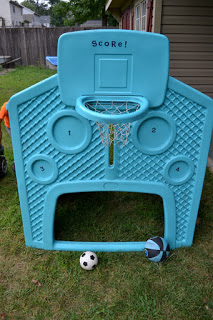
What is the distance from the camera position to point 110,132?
7.11 ft

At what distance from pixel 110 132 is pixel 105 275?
1164 mm

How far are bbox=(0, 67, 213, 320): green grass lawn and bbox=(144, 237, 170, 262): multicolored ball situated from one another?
0.07 metres

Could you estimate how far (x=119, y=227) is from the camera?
288 centimetres

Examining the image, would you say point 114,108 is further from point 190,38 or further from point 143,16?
point 143,16

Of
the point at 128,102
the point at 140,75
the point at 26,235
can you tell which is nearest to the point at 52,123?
the point at 128,102

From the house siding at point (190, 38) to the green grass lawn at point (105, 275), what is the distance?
10.5 feet

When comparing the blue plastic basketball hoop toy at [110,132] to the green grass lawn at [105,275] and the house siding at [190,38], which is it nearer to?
the green grass lawn at [105,275]

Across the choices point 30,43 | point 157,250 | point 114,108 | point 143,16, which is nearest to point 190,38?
point 143,16

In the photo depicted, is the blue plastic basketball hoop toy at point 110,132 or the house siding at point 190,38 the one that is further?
the house siding at point 190,38

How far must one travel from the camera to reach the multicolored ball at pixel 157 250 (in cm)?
237

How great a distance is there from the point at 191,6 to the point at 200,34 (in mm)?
509

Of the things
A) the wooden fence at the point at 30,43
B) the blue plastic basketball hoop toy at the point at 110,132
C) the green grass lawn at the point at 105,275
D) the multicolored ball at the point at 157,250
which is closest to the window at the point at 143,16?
the green grass lawn at the point at 105,275

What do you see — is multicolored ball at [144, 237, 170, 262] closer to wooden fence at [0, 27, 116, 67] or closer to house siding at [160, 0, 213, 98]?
house siding at [160, 0, 213, 98]

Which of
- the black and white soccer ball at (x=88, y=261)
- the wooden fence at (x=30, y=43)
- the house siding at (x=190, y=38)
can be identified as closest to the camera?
the black and white soccer ball at (x=88, y=261)
